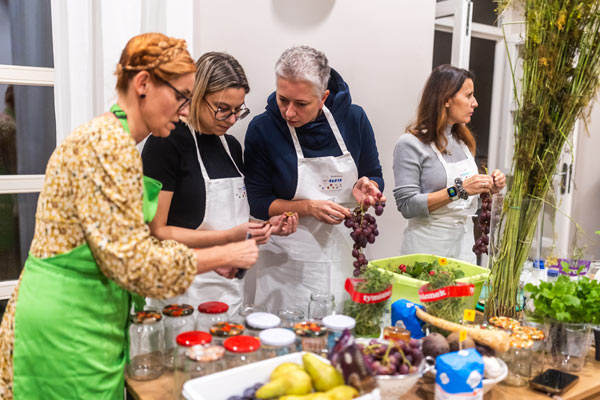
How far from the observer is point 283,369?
3.92ft

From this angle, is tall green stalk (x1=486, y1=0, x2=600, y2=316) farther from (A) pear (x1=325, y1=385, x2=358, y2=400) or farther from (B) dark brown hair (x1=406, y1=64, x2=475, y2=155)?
(A) pear (x1=325, y1=385, x2=358, y2=400)

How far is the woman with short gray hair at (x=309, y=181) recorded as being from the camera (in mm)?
2242

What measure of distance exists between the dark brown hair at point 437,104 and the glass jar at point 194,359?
1675 millimetres

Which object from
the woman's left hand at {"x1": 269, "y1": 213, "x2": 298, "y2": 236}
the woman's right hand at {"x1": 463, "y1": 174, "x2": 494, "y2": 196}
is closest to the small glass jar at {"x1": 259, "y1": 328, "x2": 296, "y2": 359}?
the woman's left hand at {"x1": 269, "y1": 213, "x2": 298, "y2": 236}

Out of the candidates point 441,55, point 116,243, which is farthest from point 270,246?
point 441,55

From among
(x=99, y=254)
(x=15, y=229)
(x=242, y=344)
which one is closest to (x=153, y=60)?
(x=99, y=254)

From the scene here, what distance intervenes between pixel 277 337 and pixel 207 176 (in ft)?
2.67

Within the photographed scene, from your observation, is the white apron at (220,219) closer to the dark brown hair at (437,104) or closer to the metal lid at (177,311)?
the metal lid at (177,311)

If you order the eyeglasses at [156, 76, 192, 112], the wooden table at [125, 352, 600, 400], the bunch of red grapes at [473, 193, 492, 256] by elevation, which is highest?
the eyeglasses at [156, 76, 192, 112]

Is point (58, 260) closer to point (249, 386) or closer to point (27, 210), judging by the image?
point (249, 386)

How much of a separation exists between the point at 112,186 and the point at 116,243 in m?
0.12

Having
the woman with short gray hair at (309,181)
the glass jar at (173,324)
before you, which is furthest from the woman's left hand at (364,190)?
the glass jar at (173,324)

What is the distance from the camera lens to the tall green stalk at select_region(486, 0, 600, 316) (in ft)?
5.49

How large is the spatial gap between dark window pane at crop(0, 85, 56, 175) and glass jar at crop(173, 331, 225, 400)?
168 centimetres
